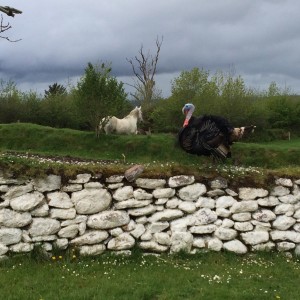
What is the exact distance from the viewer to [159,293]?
21.8ft

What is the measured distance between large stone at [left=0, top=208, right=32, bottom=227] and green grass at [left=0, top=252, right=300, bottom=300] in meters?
Result: 0.59

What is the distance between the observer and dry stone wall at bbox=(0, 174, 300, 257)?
8062 millimetres

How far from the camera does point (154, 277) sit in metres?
7.25

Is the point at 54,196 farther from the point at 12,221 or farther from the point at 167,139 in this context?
the point at 167,139

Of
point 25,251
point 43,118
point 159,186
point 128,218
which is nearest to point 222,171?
point 159,186

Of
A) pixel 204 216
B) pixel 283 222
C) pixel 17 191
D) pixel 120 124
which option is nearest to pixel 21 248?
pixel 17 191

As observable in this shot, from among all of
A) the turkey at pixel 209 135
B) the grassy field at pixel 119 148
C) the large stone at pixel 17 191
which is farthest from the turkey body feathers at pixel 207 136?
the grassy field at pixel 119 148

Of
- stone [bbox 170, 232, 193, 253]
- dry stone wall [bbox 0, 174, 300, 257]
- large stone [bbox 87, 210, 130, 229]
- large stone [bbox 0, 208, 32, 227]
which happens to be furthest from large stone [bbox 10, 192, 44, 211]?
stone [bbox 170, 232, 193, 253]

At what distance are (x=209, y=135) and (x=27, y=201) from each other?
3.71 meters

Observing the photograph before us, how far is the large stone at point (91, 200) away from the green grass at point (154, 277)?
87cm

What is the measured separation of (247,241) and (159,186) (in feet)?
6.66

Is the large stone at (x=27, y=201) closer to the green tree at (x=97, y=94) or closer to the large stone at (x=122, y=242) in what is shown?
the large stone at (x=122, y=242)

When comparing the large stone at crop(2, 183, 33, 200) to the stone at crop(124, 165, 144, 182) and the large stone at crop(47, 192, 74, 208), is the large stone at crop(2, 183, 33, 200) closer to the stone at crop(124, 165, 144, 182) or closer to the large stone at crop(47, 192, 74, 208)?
the large stone at crop(47, 192, 74, 208)

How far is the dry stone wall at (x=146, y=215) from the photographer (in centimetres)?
806
